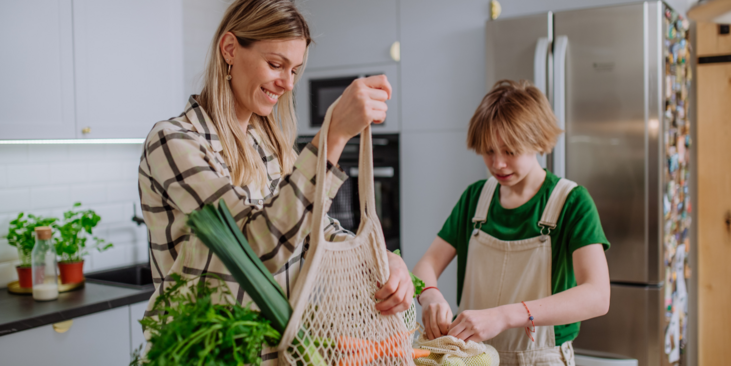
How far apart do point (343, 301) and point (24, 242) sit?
6.09 ft

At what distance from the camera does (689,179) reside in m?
2.60

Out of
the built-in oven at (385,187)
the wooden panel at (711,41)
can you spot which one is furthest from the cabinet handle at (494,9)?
the wooden panel at (711,41)

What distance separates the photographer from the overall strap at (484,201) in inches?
59.7

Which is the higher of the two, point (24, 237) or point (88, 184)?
point (88, 184)

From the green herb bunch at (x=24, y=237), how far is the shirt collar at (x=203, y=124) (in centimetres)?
145

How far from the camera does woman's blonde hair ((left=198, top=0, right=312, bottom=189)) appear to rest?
1.01 metres

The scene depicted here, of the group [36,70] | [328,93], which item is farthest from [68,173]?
[328,93]

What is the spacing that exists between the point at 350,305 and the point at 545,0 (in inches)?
83.5

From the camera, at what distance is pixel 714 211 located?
2564 mm

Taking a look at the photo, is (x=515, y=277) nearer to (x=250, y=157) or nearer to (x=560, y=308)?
(x=560, y=308)

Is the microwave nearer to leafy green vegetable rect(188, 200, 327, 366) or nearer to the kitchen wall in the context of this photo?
the kitchen wall

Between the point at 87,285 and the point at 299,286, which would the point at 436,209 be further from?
the point at 299,286

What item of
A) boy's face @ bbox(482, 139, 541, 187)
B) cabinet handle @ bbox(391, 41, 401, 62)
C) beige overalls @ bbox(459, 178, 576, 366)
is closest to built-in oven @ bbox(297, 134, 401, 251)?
cabinet handle @ bbox(391, 41, 401, 62)

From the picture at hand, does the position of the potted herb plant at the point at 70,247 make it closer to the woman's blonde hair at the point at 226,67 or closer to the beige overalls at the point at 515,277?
the woman's blonde hair at the point at 226,67
